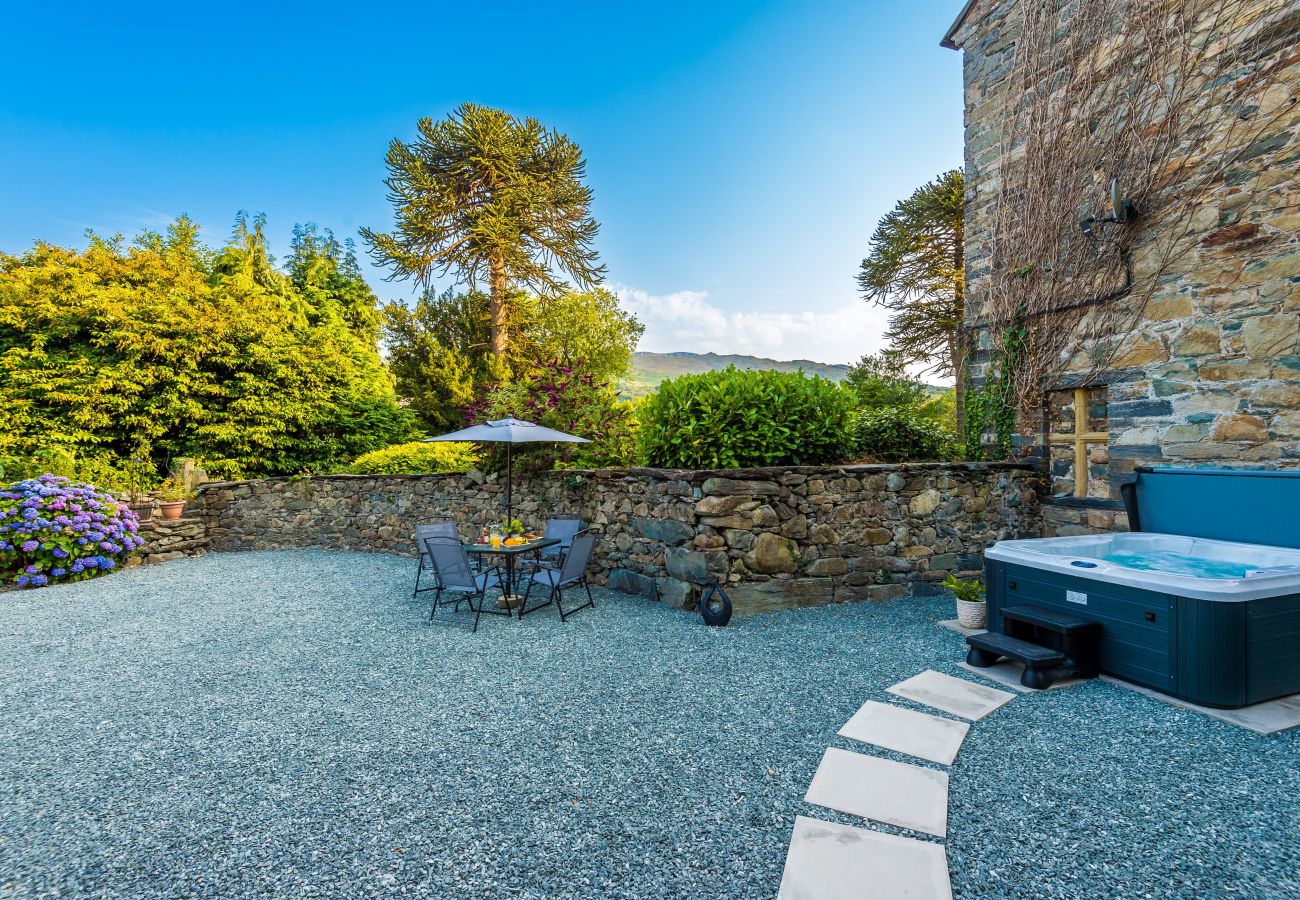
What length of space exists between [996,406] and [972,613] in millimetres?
2935

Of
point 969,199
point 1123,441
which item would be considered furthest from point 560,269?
point 1123,441

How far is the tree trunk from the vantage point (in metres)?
14.0

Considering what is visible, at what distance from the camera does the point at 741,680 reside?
340 cm

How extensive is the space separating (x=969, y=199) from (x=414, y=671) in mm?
7703

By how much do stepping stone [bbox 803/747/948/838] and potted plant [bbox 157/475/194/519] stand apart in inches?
391

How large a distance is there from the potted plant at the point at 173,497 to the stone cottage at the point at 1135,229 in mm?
11367

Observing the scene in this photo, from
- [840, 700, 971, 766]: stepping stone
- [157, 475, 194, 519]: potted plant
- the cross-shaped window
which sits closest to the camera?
[840, 700, 971, 766]: stepping stone

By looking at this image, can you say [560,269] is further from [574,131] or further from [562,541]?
[562,541]

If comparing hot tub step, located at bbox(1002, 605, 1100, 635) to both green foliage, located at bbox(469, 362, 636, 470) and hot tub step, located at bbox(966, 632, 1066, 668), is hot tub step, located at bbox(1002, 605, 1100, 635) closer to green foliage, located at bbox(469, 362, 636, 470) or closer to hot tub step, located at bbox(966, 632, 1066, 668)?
hot tub step, located at bbox(966, 632, 1066, 668)

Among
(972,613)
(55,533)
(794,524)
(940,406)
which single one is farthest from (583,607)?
(940,406)

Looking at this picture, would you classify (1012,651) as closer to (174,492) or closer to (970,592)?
(970,592)

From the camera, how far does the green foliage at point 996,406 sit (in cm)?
602

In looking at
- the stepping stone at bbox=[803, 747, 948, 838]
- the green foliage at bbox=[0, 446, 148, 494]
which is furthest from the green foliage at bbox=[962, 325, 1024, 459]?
the green foliage at bbox=[0, 446, 148, 494]

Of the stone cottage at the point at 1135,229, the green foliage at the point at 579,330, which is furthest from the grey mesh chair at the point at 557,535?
the green foliage at the point at 579,330
